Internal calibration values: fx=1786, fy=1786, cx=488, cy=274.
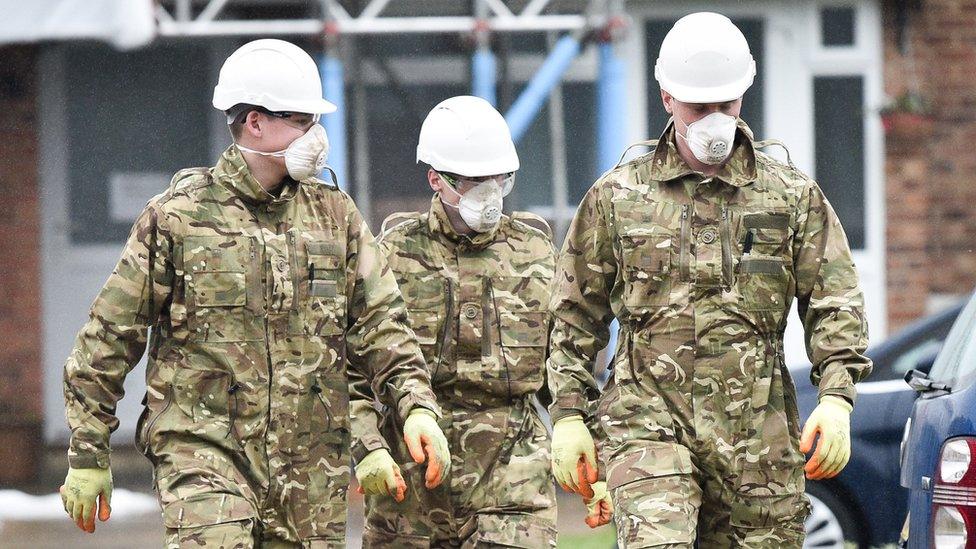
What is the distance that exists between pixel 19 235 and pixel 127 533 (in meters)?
2.83

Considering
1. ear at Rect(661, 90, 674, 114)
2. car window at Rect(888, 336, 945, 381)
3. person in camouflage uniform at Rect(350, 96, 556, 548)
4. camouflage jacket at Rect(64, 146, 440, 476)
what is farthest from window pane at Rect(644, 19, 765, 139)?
camouflage jacket at Rect(64, 146, 440, 476)

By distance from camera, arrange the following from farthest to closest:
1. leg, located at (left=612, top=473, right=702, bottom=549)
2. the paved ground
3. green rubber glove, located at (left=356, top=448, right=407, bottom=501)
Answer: the paved ground, green rubber glove, located at (left=356, top=448, right=407, bottom=501), leg, located at (left=612, top=473, right=702, bottom=549)

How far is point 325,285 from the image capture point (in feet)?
16.8

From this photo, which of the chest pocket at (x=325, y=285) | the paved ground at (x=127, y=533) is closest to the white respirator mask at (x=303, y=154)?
the chest pocket at (x=325, y=285)

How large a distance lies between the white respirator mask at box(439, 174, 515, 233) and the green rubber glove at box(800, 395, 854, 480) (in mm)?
1520

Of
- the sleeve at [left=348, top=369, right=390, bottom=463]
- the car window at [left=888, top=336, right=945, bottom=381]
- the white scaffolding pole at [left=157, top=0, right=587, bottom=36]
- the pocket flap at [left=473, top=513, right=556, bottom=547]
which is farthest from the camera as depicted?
the white scaffolding pole at [left=157, top=0, right=587, bottom=36]

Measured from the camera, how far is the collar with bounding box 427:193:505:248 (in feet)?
19.4

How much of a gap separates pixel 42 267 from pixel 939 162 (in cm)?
590

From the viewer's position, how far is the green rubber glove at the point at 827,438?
15.5ft

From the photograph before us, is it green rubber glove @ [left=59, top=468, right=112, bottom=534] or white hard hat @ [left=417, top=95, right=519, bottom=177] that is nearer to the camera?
green rubber glove @ [left=59, top=468, right=112, bottom=534]

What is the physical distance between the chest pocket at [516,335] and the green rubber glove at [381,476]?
0.57m

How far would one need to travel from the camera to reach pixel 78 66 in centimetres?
1196

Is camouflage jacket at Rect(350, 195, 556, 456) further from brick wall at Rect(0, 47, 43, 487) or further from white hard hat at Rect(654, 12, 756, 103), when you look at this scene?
brick wall at Rect(0, 47, 43, 487)

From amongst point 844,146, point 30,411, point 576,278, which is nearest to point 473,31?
point 844,146
